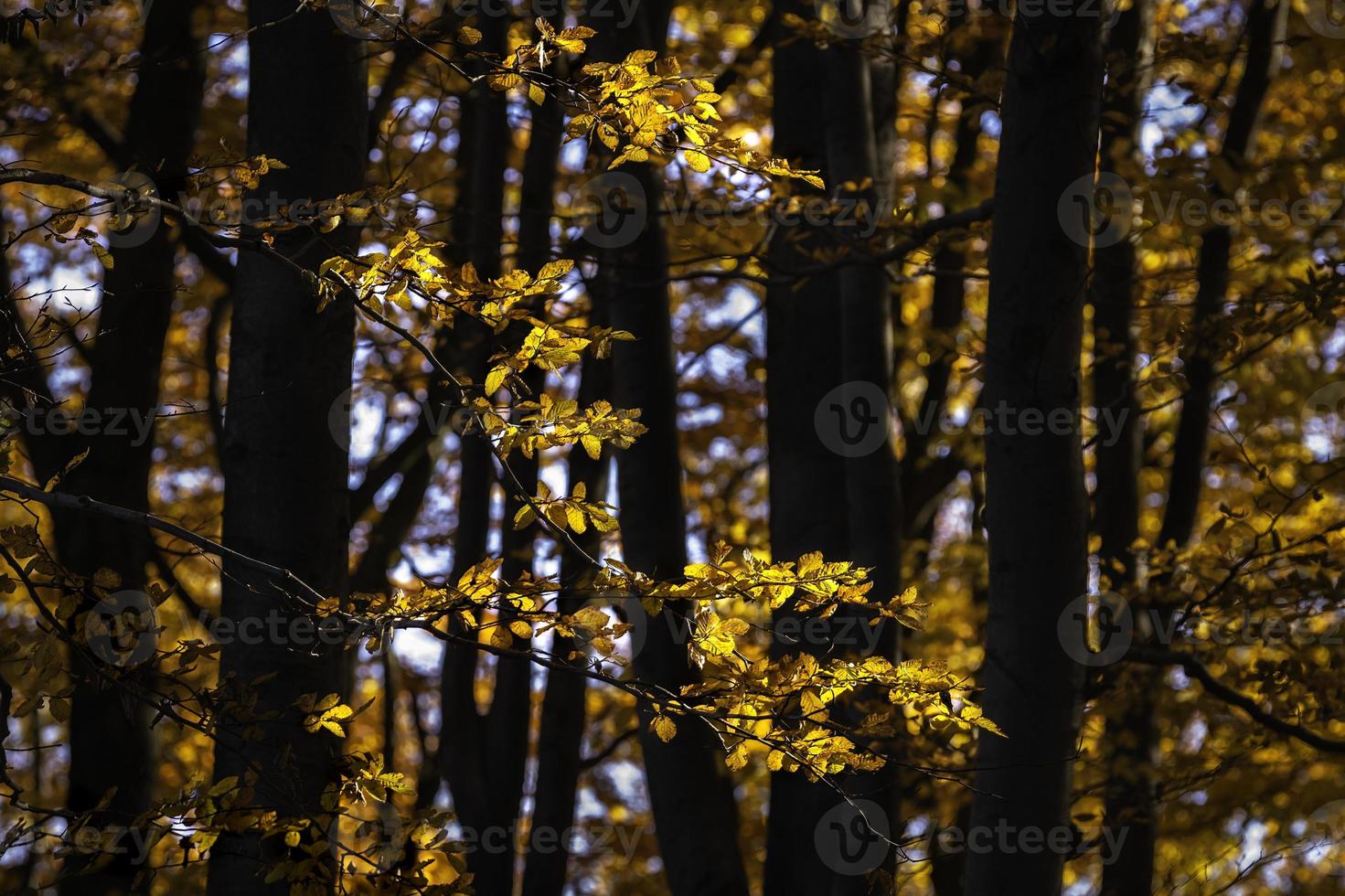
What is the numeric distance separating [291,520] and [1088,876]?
36.9 feet

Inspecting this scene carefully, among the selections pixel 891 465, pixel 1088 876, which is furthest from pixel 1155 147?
pixel 1088 876

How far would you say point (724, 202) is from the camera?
4906 mm

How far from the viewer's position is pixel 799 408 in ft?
17.4

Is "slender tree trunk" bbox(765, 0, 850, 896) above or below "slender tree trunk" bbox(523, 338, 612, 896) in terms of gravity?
above

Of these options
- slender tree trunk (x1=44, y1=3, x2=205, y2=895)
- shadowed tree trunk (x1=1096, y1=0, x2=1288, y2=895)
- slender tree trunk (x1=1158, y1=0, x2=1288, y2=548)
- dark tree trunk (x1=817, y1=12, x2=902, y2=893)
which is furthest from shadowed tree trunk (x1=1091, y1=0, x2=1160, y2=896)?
slender tree trunk (x1=44, y1=3, x2=205, y2=895)

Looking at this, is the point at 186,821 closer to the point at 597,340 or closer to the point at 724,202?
the point at 597,340

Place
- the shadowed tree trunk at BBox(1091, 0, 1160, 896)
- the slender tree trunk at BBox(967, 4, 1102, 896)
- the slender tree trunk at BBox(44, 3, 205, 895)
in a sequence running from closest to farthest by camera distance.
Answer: the slender tree trunk at BBox(967, 4, 1102, 896) → the slender tree trunk at BBox(44, 3, 205, 895) → the shadowed tree trunk at BBox(1091, 0, 1160, 896)

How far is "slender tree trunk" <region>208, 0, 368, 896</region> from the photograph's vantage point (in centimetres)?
325

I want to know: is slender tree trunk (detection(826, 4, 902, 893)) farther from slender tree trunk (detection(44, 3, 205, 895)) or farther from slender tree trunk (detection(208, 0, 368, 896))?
slender tree trunk (detection(44, 3, 205, 895))

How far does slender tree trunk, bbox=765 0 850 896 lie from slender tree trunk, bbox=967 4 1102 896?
1.43 m

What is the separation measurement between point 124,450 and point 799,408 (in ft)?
10.5

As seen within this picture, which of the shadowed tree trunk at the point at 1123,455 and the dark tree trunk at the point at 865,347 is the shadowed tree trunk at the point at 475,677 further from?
the shadowed tree trunk at the point at 1123,455

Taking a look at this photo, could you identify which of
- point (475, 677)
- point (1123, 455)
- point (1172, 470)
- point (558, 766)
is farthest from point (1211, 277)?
point (475, 677)

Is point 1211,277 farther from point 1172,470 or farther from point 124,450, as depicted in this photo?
point 124,450
